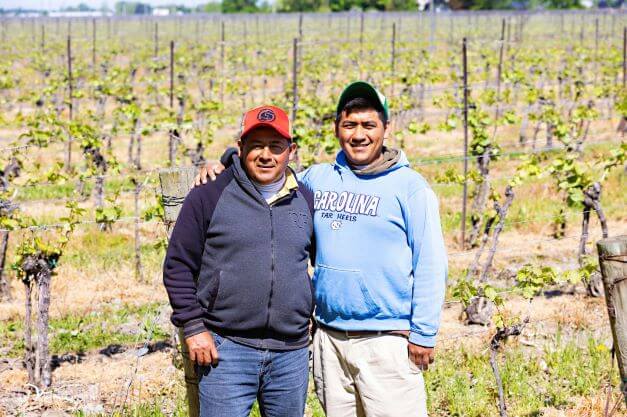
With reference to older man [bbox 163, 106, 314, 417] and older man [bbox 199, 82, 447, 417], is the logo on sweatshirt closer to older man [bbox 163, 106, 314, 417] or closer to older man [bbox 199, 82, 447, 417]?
older man [bbox 199, 82, 447, 417]

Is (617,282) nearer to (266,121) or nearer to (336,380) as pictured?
(336,380)

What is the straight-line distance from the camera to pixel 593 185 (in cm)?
649

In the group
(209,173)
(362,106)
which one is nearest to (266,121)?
(209,173)

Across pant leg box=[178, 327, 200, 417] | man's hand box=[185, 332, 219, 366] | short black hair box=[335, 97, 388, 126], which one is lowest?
pant leg box=[178, 327, 200, 417]

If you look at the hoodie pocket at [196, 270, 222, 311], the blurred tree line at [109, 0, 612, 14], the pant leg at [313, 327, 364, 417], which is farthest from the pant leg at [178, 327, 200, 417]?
the blurred tree line at [109, 0, 612, 14]

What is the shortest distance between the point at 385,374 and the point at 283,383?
1.22 feet

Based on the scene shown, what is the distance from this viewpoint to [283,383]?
2.90 metres

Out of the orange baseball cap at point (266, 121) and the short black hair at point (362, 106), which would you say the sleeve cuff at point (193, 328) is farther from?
the short black hair at point (362, 106)

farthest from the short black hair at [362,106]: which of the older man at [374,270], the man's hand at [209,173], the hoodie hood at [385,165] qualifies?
the man's hand at [209,173]

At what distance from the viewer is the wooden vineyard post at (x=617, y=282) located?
9.97ft

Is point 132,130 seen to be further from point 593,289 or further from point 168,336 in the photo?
point 593,289

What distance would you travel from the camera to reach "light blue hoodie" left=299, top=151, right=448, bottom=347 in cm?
294

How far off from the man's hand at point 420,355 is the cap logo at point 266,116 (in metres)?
0.93

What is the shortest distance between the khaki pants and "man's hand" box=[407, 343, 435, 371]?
20mm
